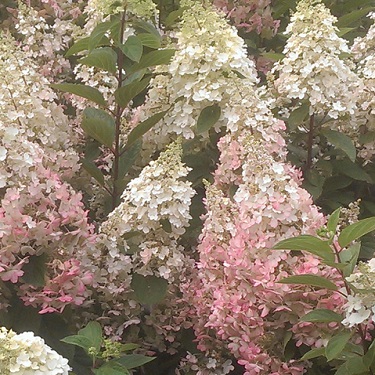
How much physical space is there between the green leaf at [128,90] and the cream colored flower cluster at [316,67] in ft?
1.37

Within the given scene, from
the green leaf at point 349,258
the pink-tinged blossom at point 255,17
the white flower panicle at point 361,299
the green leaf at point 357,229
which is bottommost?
the white flower panicle at point 361,299

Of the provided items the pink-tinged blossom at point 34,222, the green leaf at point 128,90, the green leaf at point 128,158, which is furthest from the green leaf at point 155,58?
the pink-tinged blossom at point 34,222

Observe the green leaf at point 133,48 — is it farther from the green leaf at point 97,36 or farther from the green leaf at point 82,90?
the green leaf at point 82,90

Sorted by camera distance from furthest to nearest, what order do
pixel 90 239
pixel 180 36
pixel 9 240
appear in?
pixel 180 36 < pixel 90 239 < pixel 9 240

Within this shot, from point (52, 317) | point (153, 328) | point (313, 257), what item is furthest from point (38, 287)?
point (313, 257)

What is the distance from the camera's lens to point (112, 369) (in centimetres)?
165

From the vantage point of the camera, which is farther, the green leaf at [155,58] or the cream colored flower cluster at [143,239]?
the green leaf at [155,58]

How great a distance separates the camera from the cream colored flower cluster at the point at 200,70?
88.0 inches

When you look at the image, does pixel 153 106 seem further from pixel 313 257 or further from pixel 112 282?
pixel 313 257

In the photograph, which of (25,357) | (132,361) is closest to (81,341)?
(132,361)

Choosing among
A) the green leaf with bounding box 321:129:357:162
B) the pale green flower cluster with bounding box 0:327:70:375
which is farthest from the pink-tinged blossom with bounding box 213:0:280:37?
the pale green flower cluster with bounding box 0:327:70:375

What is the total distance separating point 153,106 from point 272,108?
0.38 metres

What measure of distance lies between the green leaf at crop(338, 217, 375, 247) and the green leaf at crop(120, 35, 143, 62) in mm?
850

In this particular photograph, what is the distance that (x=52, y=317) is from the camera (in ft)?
6.42
